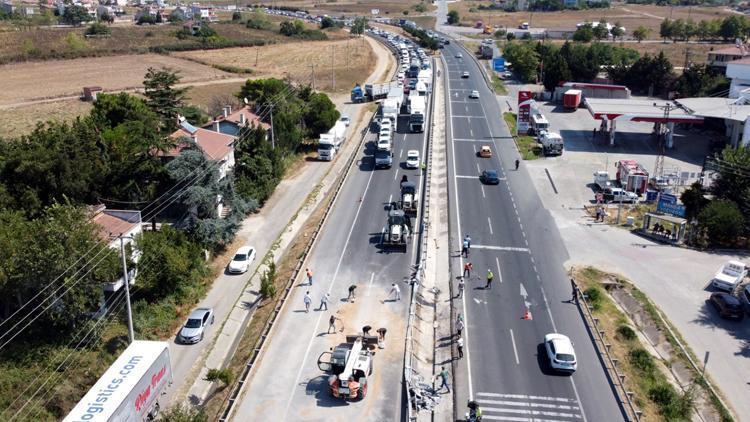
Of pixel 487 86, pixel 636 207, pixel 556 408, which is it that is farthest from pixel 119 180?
pixel 487 86

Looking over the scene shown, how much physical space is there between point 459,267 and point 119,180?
26754 mm

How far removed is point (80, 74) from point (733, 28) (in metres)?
137

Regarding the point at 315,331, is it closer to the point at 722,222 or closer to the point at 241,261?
the point at 241,261

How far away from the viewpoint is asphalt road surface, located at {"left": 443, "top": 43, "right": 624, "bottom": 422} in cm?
3170

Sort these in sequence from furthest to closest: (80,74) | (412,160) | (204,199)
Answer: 1. (80,74)
2. (412,160)
3. (204,199)

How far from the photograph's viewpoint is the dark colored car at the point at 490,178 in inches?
2520

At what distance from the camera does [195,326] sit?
1567 inches

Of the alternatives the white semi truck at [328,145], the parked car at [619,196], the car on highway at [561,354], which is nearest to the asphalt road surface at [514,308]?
the car on highway at [561,354]

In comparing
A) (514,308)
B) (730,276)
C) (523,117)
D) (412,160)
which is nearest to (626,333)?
(514,308)

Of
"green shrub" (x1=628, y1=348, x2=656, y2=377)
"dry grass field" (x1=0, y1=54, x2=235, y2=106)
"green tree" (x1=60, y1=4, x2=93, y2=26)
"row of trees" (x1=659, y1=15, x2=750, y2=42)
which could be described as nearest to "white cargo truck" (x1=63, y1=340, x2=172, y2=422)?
"green shrub" (x1=628, y1=348, x2=656, y2=377)

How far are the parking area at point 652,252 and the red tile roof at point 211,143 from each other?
2828 cm

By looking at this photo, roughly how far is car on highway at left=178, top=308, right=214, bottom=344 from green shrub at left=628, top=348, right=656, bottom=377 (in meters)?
24.5

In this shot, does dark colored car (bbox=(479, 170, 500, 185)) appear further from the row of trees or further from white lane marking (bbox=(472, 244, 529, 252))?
the row of trees

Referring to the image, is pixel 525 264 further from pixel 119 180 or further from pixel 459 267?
pixel 119 180
